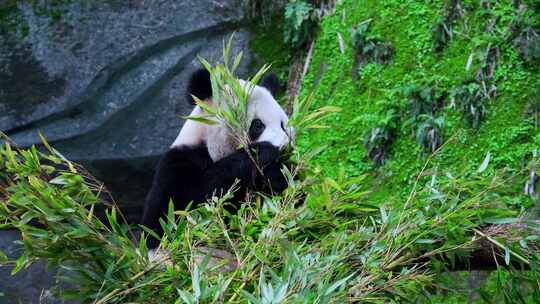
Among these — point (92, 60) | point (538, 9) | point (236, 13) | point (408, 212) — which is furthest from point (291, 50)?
point (408, 212)

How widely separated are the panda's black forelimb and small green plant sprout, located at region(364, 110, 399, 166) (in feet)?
7.07

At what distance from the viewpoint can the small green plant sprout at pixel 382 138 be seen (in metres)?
6.56

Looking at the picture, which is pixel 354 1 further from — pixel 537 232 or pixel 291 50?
pixel 537 232

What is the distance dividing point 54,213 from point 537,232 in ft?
6.98

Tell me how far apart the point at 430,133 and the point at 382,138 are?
47 centimetres

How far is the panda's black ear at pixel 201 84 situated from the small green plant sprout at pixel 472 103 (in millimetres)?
2439

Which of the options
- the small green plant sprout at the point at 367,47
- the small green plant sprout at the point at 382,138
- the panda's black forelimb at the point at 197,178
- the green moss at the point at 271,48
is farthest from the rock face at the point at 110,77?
the panda's black forelimb at the point at 197,178

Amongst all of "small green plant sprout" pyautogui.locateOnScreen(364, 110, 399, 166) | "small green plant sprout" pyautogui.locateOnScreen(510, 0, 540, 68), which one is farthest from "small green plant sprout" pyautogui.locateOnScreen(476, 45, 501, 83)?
"small green plant sprout" pyautogui.locateOnScreen(364, 110, 399, 166)

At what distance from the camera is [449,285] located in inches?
138

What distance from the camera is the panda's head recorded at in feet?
15.4

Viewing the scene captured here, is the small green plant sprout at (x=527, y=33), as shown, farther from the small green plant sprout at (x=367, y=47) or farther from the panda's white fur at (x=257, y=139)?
the panda's white fur at (x=257, y=139)

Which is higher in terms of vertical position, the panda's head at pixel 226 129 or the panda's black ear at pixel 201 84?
the panda's black ear at pixel 201 84

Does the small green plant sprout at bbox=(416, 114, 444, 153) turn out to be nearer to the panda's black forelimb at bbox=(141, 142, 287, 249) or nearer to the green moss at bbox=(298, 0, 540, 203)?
the green moss at bbox=(298, 0, 540, 203)

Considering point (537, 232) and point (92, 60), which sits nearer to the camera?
point (537, 232)
